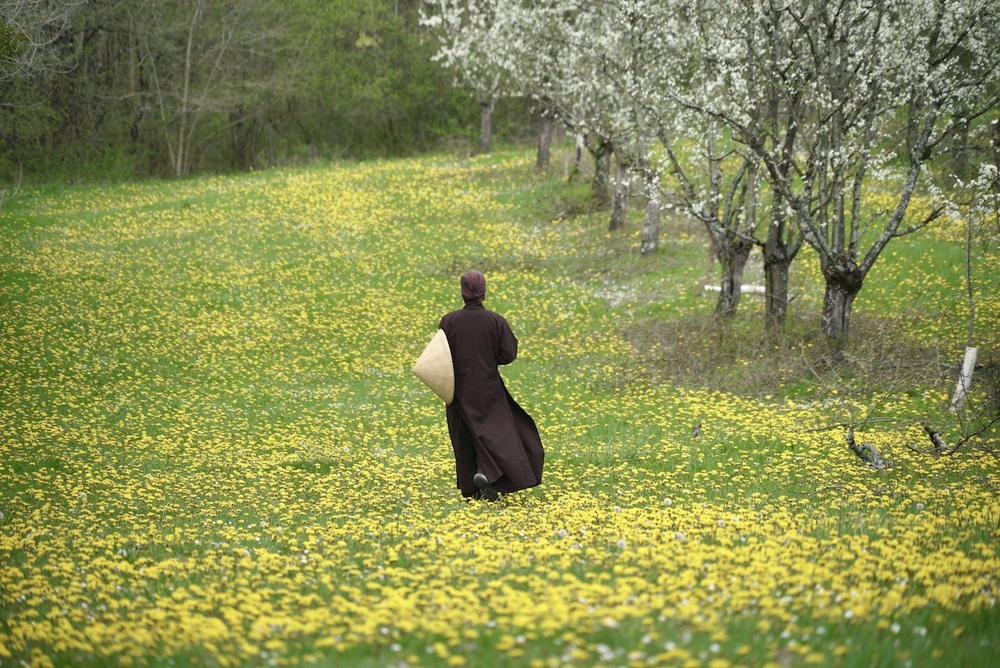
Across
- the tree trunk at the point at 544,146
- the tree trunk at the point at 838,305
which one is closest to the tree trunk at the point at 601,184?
the tree trunk at the point at 544,146

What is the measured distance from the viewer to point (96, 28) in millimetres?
33938

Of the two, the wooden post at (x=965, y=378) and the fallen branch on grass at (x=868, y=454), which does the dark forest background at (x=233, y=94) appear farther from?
the fallen branch on grass at (x=868, y=454)

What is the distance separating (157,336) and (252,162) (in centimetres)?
2921

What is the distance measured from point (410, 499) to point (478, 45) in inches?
1078

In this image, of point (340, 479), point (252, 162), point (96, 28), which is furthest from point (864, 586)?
point (252, 162)

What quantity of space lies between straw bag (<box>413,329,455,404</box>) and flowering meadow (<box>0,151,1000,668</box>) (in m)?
1.16

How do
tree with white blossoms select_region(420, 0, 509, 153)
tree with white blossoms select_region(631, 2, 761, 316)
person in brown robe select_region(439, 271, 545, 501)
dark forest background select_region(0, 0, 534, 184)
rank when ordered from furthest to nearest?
dark forest background select_region(0, 0, 534, 184), tree with white blossoms select_region(420, 0, 509, 153), tree with white blossoms select_region(631, 2, 761, 316), person in brown robe select_region(439, 271, 545, 501)

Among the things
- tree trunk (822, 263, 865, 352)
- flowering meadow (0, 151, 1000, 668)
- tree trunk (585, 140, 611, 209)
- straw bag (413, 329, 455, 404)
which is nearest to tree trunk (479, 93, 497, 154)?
tree trunk (585, 140, 611, 209)

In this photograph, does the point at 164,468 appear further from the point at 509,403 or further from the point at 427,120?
the point at 427,120

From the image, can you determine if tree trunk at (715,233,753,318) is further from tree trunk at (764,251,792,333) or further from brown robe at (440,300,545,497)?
brown robe at (440,300,545,497)

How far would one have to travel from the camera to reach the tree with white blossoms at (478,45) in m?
29.6

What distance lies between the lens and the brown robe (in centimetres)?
836

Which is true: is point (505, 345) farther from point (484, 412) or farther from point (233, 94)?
point (233, 94)

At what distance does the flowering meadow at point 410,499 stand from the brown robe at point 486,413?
0.36 m
